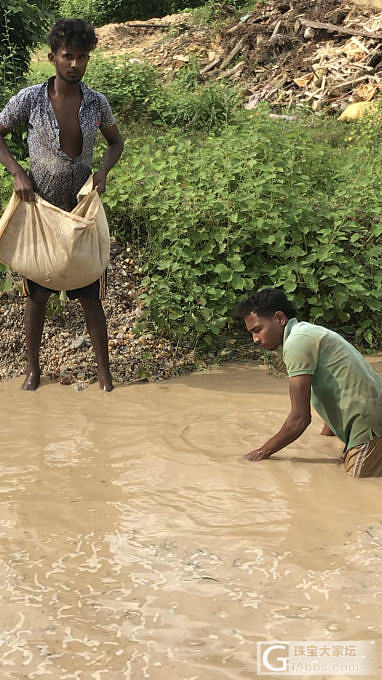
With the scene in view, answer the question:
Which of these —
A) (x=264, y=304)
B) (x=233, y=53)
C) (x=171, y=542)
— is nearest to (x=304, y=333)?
(x=264, y=304)

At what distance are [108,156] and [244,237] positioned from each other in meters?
1.16

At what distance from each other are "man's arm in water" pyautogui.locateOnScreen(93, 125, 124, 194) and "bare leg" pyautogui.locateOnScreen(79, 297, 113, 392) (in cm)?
66

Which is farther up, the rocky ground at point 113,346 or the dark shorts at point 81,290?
the dark shorts at point 81,290

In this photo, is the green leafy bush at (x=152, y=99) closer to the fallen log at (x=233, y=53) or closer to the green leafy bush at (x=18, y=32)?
the green leafy bush at (x=18, y=32)

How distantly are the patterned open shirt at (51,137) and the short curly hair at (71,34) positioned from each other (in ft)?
0.94

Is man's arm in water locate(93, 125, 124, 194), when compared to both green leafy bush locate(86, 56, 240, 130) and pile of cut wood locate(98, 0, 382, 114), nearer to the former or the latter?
green leafy bush locate(86, 56, 240, 130)

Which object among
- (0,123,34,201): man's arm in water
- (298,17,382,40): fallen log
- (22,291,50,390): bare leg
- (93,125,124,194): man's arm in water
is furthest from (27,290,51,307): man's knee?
(298,17,382,40): fallen log

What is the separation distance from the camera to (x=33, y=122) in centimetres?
429

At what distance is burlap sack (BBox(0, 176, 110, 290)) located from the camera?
423cm

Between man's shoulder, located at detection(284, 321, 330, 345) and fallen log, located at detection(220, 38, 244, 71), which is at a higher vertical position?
fallen log, located at detection(220, 38, 244, 71)

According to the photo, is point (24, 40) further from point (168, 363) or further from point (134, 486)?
point (134, 486)

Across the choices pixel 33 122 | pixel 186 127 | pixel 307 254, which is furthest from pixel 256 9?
pixel 33 122

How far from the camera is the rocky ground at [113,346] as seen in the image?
5.00 meters

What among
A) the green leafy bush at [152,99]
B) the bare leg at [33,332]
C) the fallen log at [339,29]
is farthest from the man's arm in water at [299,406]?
the fallen log at [339,29]
